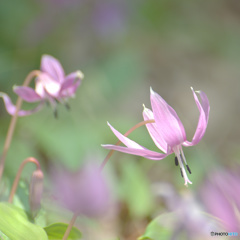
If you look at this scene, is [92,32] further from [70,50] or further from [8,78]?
[8,78]

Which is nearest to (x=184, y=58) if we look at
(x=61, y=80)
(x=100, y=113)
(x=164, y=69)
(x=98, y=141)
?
(x=164, y=69)

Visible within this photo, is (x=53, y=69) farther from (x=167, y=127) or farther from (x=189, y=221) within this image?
(x=189, y=221)

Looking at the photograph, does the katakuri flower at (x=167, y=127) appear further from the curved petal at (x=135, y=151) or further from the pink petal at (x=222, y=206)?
the pink petal at (x=222, y=206)

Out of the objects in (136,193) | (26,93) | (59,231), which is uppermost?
(26,93)

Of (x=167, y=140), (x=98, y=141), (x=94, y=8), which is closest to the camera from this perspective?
(x=167, y=140)

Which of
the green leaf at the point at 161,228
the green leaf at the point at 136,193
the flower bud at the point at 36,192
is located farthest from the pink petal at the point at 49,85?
the green leaf at the point at 136,193

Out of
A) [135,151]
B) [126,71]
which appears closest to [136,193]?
[135,151]
